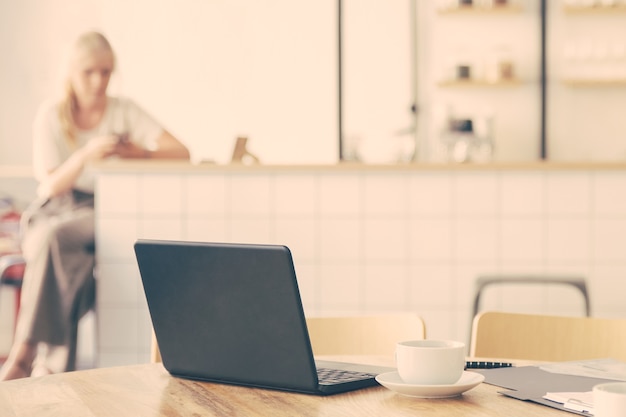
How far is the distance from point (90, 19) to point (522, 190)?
359 cm

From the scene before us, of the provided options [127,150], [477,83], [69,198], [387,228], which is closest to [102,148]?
[127,150]

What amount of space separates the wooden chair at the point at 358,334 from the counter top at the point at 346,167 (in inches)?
52.7

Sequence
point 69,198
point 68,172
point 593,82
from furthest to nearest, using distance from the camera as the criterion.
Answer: point 593,82, point 69,198, point 68,172

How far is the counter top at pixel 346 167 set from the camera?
3.06m

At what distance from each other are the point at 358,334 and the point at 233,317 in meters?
0.73

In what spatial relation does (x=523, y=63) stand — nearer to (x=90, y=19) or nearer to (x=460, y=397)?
(x=90, y=19)

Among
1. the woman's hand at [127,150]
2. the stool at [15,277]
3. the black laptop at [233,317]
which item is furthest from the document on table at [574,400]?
the stool at [15,277]

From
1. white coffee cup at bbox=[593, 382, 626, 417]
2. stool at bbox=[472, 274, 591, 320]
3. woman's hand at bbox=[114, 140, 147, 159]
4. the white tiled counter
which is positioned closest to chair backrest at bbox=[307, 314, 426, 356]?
white coffee cup at bbox=[593, 382, 626, 417]

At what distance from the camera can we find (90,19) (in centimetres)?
573

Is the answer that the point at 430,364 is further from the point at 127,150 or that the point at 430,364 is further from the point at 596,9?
the point at 596,9

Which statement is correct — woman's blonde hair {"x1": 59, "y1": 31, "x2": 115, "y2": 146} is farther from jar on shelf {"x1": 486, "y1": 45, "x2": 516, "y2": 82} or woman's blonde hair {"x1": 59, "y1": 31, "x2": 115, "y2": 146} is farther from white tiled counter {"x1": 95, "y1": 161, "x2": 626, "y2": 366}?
jar on shelf {"x1": 486, "y1": 45, "x2": 516, "y2": 82}

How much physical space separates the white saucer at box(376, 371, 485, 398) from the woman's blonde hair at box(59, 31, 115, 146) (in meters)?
3.17

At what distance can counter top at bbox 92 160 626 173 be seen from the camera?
3.06 m

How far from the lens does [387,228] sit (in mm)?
3131
